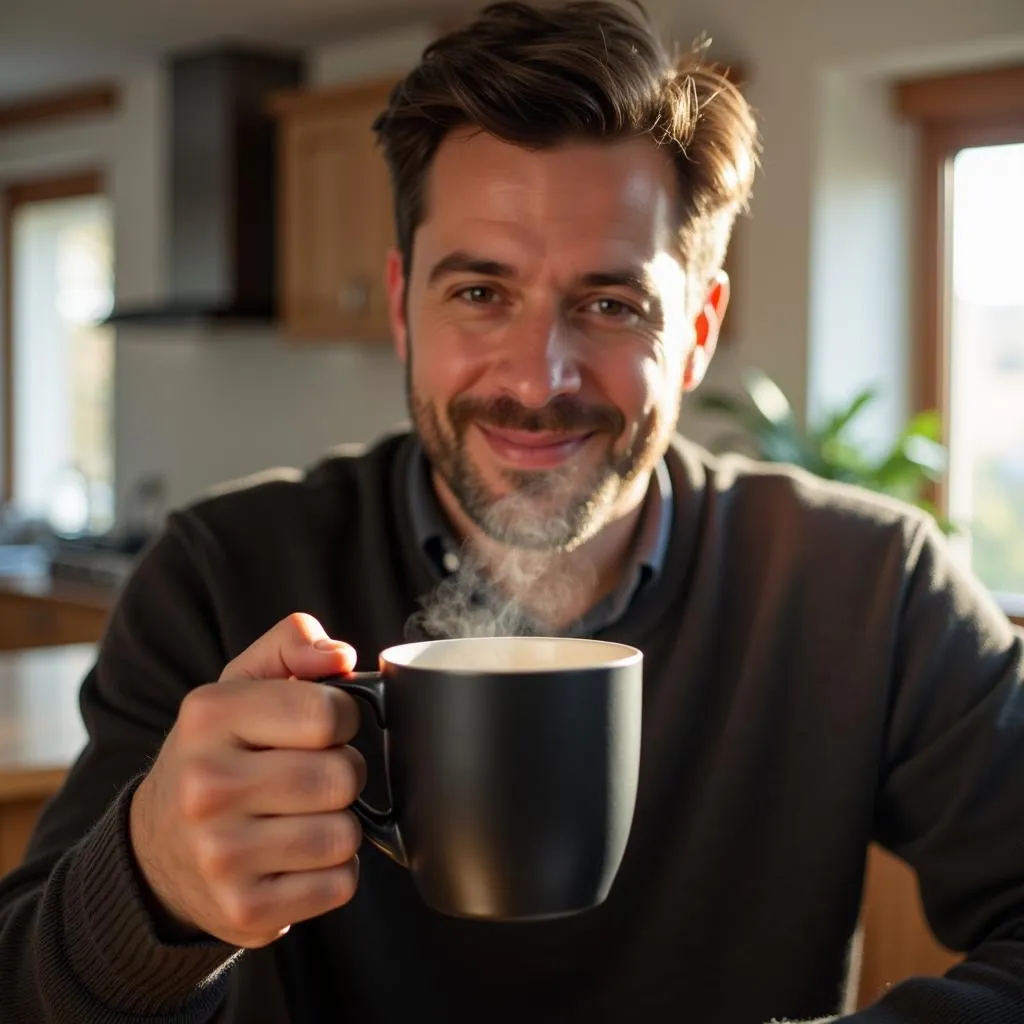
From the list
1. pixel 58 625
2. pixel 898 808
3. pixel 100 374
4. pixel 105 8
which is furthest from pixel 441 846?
pixel 100 374

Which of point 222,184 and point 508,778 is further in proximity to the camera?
point 222,184

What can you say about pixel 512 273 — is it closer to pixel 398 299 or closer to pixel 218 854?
pixel 398 299

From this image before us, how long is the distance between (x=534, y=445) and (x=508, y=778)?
528 millimetres

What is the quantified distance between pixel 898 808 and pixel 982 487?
2.66 m

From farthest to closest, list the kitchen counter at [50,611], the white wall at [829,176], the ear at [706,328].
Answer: the kitchen counter at [50,611]
the white wall at [829,176]
the ear at [706,328]

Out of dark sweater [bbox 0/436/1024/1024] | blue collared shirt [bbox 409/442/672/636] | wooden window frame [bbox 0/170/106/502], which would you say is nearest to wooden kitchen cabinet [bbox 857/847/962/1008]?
dark sweater [bbox 0/436/1024/1024]

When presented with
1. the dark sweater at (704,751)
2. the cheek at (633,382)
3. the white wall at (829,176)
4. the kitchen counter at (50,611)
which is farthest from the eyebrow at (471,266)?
the kitchen counter at (50,611)

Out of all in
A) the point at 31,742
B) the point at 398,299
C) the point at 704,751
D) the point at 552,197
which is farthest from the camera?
the point at 31,742

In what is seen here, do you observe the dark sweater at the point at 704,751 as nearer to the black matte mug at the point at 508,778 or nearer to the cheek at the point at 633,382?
the cheek at the point at 633,382

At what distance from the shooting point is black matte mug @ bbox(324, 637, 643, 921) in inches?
27.2

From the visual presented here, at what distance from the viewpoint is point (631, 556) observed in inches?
51.9

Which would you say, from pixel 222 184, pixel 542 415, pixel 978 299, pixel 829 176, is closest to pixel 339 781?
pixel 542 415

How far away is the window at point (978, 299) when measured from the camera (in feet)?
11.8

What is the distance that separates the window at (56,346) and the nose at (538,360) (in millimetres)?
5384
